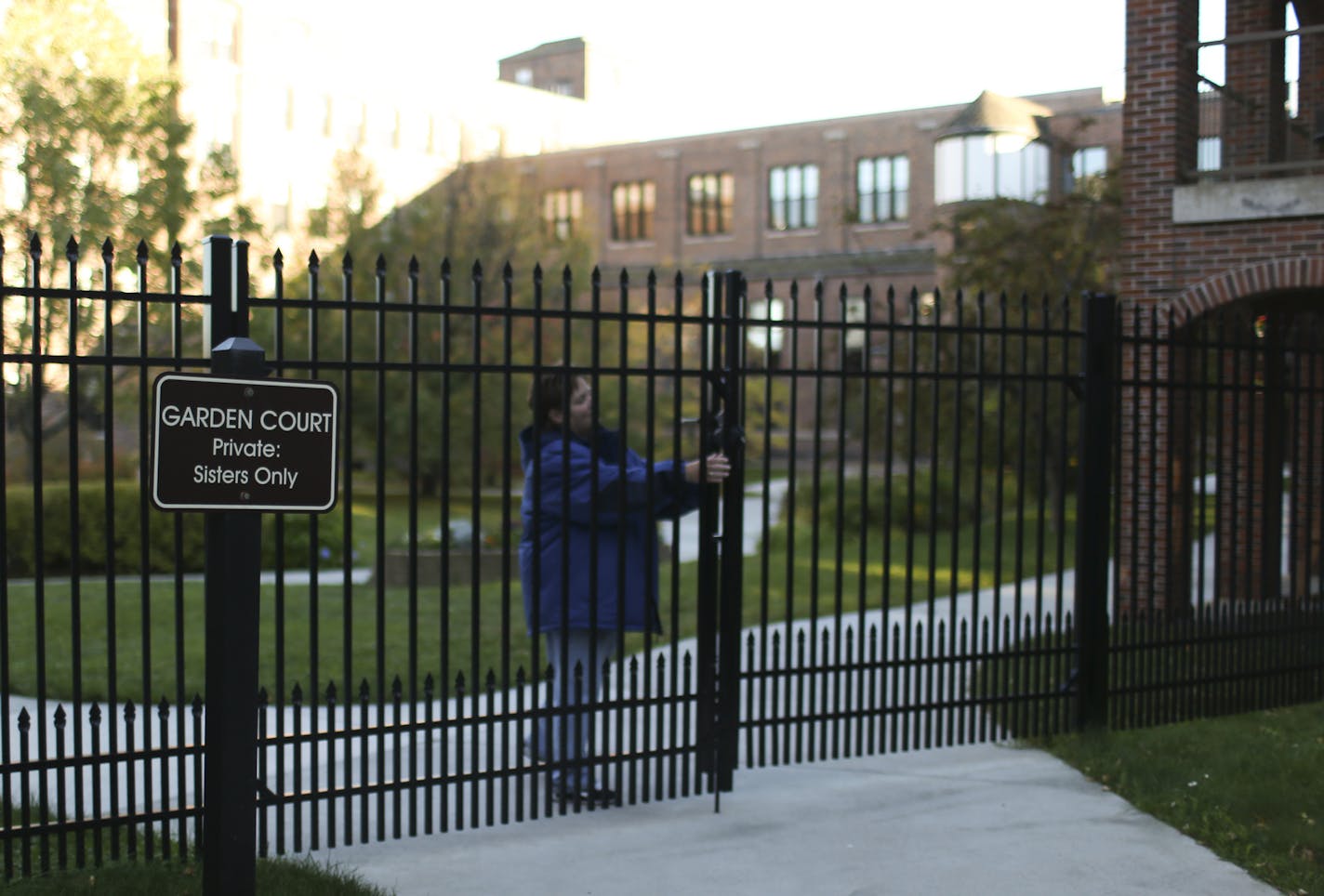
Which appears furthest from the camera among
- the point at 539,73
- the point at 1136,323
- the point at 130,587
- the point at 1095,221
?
the point at 539,73

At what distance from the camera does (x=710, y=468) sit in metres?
5.98

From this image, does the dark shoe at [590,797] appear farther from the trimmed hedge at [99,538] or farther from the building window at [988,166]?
the building window at [988,166]

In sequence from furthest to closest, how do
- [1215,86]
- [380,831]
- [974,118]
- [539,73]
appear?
[539,73] < [974,118] < [1215,86] < [380,831]

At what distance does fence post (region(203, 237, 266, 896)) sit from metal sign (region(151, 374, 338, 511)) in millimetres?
123

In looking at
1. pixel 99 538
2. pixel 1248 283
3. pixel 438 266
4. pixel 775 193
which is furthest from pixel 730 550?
pixel 775 193

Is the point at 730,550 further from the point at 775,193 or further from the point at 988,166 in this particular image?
the point at 775,193

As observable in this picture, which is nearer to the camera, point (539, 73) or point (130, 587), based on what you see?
point (130, 587)

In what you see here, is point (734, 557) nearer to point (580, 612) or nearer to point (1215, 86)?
point (580, 612)

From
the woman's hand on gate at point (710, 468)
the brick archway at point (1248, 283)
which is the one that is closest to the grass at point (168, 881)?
the woman's hand on gate at point (710, 468)

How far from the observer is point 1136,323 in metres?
7.09

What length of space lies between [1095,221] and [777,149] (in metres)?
32.1

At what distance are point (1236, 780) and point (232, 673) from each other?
4.47m

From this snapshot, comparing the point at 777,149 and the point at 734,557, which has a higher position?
the point at 777,149

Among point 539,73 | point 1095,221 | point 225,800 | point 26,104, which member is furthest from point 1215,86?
point 539,73
